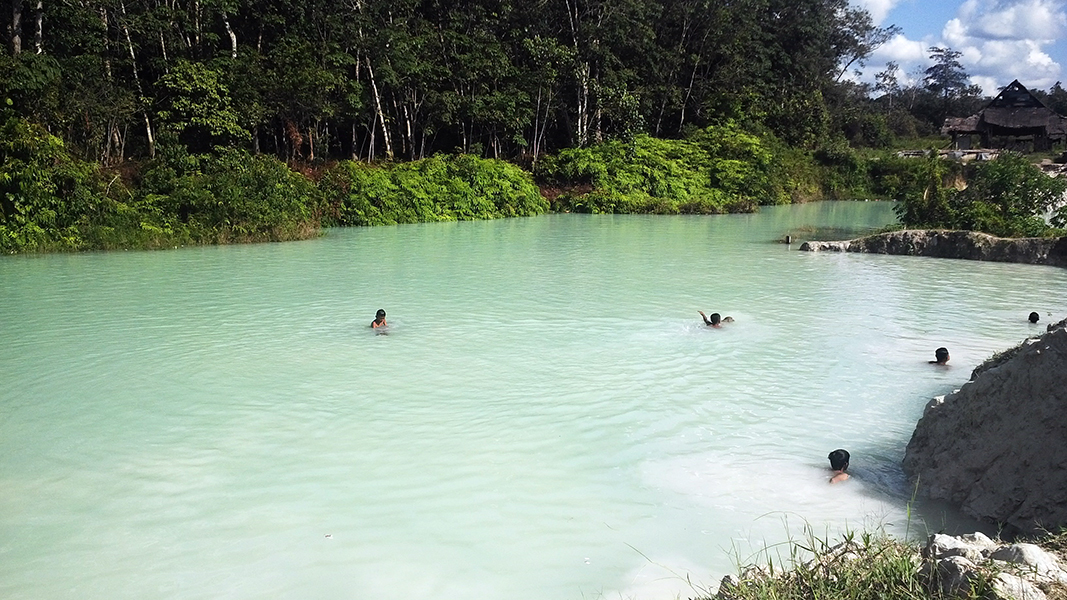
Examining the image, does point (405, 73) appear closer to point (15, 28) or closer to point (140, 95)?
point (140, 95)

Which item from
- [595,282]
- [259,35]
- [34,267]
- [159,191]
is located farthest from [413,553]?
[259,35]

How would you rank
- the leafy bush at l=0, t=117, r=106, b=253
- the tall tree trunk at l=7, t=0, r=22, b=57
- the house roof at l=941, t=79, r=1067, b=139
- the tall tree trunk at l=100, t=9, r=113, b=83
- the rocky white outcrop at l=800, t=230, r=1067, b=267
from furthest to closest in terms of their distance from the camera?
the house roof at l=941, t=79, r=1067, b=139 < the tall tree trunk at l=100, t=9, r=113, b=83 < the tall tree trunk at l=7, t=0, r=22, b=57 < the leafy bush at l=0, t=117, r=106, b=253 < the rocky white outcrop at l=800, t=230, r=1067, b=267

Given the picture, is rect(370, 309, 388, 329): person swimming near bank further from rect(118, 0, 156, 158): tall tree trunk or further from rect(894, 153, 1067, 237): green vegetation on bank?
rect(118, 0, 156, 158): tall tree trunk

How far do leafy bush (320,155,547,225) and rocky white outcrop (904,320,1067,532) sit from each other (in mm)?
20386

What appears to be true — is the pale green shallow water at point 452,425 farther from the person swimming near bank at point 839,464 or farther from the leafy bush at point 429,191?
the leafy bush at point 429,191

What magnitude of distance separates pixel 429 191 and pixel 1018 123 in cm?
3249

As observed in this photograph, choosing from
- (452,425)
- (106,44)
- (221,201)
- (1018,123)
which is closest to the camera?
(452,425)

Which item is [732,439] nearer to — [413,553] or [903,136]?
[413,553]

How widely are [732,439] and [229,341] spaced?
580cm

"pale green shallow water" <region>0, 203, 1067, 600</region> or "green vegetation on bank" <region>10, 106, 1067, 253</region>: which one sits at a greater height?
"green vegetation on bank" <region>10, 106, 1067, 253</region>

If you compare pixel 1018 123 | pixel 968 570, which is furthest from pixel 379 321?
pixel 1018 123

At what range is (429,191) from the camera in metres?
25.5

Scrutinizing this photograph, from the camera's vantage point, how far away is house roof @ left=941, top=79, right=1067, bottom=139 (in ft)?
127

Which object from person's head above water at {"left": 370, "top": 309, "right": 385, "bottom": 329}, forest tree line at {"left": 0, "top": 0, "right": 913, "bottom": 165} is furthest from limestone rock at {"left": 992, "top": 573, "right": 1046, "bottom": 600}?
forest tree line at {"left": 0, "top": 0, "right": 913, "bottom": 165}
